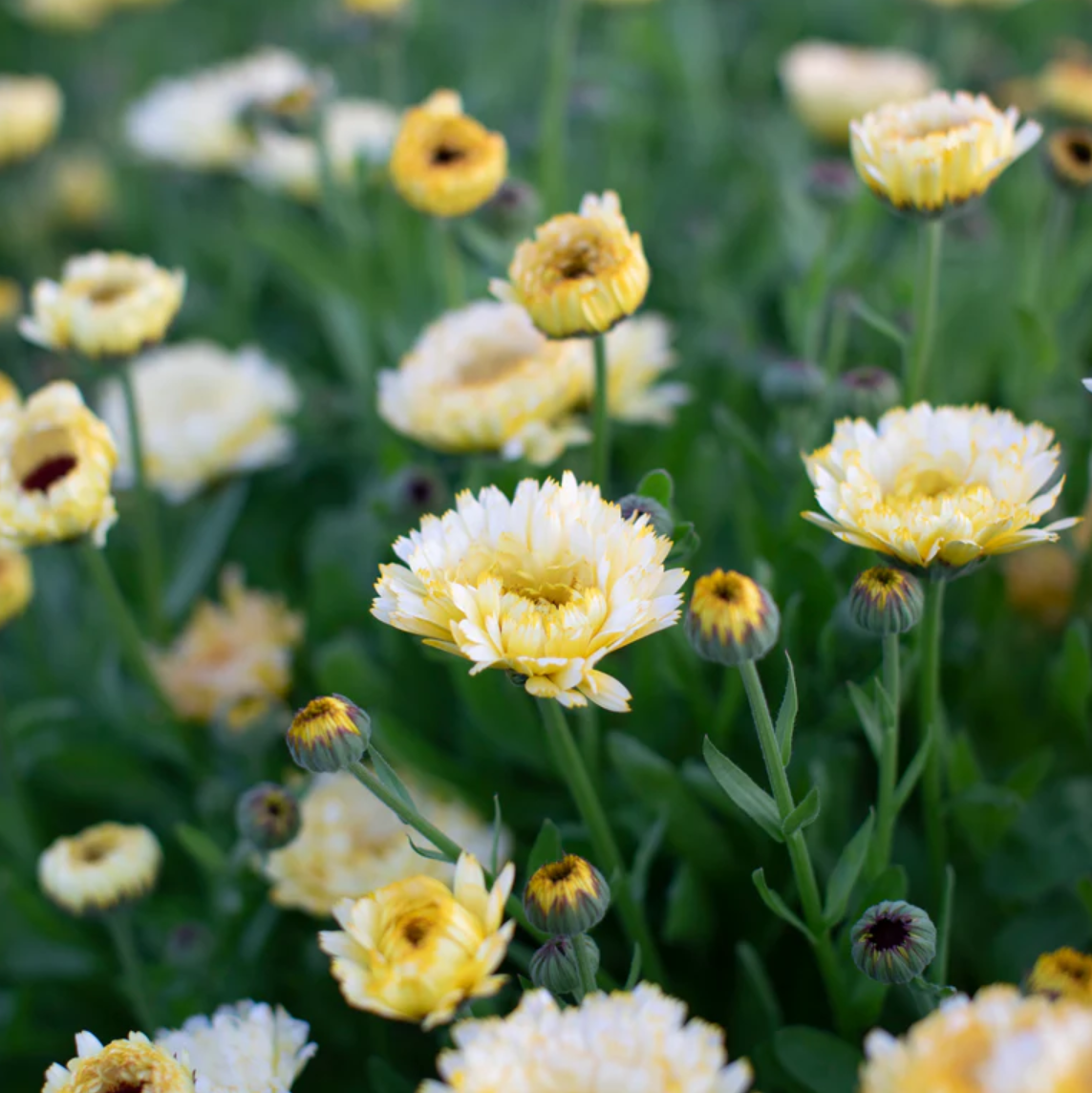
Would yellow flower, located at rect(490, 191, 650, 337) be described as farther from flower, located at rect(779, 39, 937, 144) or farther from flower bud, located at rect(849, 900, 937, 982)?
flower, located at rect(779, 39, 937, 144)

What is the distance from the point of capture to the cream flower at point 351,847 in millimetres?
930

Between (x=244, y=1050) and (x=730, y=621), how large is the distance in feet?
1.28

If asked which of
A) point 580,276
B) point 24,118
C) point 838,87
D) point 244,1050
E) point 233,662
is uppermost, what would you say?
point 580,276

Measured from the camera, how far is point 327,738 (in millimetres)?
687

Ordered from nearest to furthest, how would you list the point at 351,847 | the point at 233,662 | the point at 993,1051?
the point at 993,1051, the point at 351,847, the point at 233,662

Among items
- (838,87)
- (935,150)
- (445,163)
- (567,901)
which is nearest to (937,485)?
(935,150)

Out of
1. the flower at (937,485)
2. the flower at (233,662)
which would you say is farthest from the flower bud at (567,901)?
the flower at (233,662)

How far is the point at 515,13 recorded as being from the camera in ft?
8.27

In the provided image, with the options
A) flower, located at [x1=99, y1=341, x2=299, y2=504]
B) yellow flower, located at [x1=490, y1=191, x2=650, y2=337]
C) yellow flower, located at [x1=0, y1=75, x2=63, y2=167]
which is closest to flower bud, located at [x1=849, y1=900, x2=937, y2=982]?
yellow flower, located at [x1=490, y1=191, x2=650, y2=337]

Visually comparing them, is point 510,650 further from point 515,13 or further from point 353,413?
point 515,13

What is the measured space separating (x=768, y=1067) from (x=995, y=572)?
55cm

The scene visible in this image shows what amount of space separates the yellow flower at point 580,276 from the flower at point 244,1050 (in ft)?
1.60

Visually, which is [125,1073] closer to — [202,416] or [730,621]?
[730,621]

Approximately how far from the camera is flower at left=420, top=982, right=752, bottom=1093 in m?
0.53
